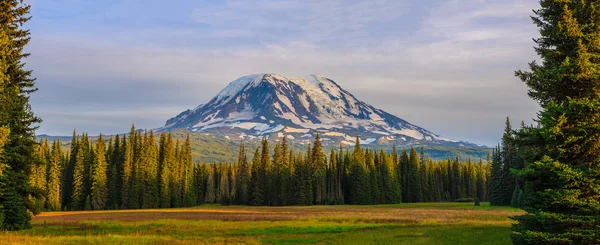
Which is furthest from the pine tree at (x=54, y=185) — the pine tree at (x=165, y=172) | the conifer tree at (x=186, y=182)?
the conifer tree at (x=186, y=182)

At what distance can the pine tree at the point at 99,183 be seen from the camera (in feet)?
336

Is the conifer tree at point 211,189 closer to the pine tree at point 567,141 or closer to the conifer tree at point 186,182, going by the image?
the conifer tree at point 186,182

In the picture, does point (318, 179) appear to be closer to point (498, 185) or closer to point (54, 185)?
point (498, 185)

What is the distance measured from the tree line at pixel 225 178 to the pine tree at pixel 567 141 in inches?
3361

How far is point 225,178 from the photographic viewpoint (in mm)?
139875

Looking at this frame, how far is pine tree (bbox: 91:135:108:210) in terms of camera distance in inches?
4031

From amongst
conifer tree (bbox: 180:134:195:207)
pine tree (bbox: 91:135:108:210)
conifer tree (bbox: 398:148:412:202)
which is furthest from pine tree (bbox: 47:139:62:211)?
conifer tree (bbox: 398:148:412:202)

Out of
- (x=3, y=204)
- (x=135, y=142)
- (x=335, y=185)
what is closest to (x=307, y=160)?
(x=335, y=185)

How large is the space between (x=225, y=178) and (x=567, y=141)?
123 meters

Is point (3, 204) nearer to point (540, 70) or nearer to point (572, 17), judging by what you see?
point (540, 70)

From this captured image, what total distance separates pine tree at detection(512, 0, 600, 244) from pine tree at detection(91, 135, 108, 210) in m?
94.9

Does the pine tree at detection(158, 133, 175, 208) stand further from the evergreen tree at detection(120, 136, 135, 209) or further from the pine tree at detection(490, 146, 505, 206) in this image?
the pine tree at detection(490, 146, 505, 206)

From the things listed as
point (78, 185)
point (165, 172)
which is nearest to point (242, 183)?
point (165, 172)

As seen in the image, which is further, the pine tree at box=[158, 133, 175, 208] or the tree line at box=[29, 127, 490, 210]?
the pine tree at box=[158, 133, 175, 208]
